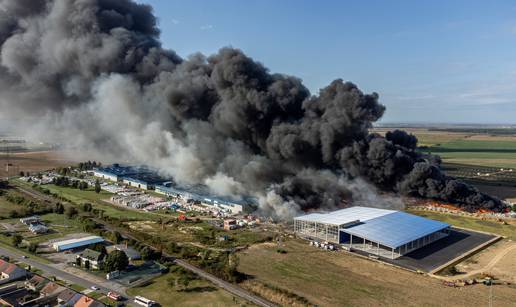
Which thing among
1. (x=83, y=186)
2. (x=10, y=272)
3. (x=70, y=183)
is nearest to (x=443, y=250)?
(x=10, y=272)

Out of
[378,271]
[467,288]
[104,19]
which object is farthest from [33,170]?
[467,288]

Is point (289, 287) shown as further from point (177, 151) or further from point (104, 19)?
point (104, 19)

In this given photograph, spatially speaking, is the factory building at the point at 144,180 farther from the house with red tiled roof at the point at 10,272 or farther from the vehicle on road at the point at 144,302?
the vehicle on road at the point at 144,302

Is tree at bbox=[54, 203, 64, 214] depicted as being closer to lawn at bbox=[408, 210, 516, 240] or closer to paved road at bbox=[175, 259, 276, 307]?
paved road at bbox=[175, 259, 276, 307]

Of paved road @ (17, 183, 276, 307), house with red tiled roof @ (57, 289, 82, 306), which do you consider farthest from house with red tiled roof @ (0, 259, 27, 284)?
paved road @ (17, 183, 276, 307)

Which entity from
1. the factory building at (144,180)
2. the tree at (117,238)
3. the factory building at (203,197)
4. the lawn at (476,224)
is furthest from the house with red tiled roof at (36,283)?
the lawn at (476,224)

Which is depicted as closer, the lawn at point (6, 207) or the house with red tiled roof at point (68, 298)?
the house with red tiled roof at point (68, 298)
